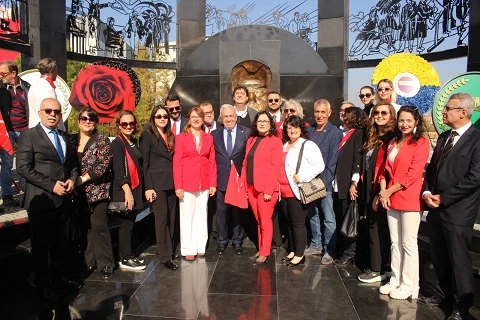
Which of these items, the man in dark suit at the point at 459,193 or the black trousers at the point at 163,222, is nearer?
the man in dark suit at the point at 459,193

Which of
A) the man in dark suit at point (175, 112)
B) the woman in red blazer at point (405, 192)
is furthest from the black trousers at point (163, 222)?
the woman in red blazer at point (405, 192)

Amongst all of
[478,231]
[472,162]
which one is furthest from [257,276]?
[478,231]

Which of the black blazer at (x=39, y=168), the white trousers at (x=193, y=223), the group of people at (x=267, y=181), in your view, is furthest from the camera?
the white trousers at (x=193, y=223)

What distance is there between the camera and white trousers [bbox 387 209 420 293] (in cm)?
339

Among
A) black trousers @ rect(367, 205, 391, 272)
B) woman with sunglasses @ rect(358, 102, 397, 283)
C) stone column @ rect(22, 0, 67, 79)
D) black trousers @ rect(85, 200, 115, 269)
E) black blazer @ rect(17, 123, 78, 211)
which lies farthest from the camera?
stone column @ rect(22, 0, 67, 79)

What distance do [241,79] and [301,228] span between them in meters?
5.93

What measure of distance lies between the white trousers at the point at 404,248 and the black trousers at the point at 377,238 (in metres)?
0.28

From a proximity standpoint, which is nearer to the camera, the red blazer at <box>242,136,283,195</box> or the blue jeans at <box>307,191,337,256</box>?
the red blazer at <box>242,136,283,195</box>

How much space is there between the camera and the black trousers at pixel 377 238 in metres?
3.89

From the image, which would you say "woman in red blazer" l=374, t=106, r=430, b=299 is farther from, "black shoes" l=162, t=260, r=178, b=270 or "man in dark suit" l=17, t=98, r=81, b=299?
"man in dark suit" l=17, t=98, r=81, b=299

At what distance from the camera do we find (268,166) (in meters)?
4.25

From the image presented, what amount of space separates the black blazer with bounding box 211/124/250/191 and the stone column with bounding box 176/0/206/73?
11.5 meters

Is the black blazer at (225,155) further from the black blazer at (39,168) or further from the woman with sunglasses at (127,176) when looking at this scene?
the black blazer at (39,168)

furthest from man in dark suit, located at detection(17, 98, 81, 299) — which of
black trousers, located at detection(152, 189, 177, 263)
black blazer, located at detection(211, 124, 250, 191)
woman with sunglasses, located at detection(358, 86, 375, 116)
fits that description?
woman with sunglasses, located at detection(358, 86, 375, 116)
